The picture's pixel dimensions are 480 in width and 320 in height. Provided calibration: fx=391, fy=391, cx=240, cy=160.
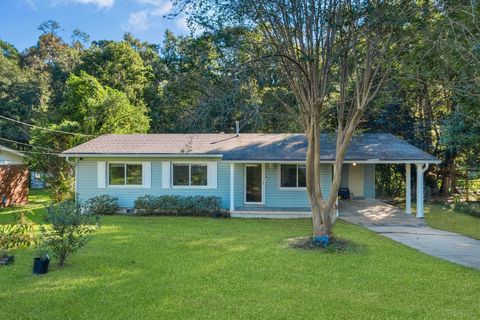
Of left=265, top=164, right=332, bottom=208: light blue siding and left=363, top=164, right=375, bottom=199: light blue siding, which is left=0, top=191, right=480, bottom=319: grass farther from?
left=363, top=164, right=375, bottom=199: light blue siding

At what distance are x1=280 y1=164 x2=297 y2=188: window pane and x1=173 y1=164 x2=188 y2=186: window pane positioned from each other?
4.09 metres

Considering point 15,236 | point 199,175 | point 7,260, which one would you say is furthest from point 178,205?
point 7,260

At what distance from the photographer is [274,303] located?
569cm

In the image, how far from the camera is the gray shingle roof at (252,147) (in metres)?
15.4

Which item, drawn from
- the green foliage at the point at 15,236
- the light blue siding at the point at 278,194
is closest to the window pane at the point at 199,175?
the light blue siding at the point at 278,194

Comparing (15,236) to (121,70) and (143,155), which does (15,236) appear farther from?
(121,70)

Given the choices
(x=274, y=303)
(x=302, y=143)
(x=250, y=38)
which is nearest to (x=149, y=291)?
(x=274, y=303)

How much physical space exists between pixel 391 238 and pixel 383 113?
12743 millimetres

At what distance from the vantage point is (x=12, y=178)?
2066cm

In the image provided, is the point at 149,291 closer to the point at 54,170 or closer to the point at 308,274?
the point at 308,274

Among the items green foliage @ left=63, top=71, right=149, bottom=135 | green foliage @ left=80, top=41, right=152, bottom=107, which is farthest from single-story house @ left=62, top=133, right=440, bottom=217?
green foliage @ left=80, top=41, right=152, bottom=107

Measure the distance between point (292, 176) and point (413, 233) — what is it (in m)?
5.69

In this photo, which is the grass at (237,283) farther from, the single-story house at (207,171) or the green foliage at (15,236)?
the single-story house at (207,171)

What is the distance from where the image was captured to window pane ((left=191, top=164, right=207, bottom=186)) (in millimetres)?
16719
